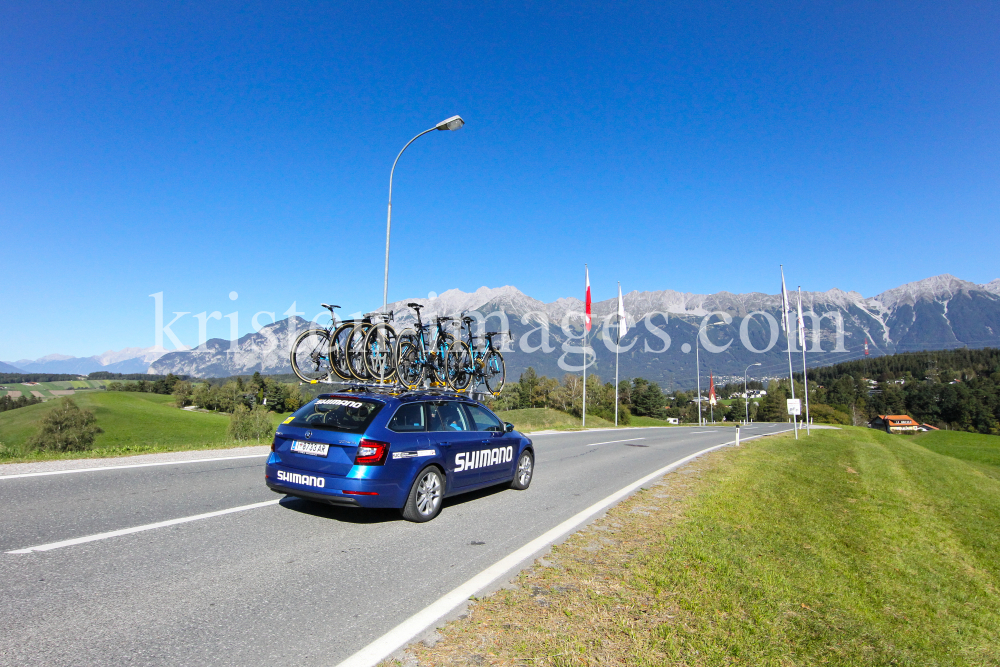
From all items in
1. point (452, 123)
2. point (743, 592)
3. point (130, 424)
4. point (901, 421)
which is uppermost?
point (452, 123)

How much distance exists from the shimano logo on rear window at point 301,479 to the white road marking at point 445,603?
2.24 metres

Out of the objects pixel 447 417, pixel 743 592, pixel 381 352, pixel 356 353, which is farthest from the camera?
pixel 381 352

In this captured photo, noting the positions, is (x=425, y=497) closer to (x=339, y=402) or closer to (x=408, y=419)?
(x=408, y=419)

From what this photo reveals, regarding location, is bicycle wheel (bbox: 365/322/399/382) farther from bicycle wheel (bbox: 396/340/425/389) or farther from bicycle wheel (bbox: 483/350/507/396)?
bicycle wheel (bbox: 483/350/507/396)

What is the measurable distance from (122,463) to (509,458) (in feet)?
22.7

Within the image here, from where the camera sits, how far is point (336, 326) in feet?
40.3

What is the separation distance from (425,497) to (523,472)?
8.97 ft

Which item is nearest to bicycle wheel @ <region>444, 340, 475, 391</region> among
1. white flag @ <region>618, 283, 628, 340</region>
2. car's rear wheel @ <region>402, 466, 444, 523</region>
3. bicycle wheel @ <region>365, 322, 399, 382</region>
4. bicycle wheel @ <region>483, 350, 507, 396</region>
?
bicycle wheel @ <region>483, 350, 507, 396</region>

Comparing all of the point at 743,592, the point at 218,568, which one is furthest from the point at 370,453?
the point at 743,592

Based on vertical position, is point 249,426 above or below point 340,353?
below

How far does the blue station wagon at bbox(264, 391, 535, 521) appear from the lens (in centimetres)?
590

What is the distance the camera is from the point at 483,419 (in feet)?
26.8

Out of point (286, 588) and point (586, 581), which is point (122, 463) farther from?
point (586, 581)

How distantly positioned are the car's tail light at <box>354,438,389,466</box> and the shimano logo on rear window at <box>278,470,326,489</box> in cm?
49
